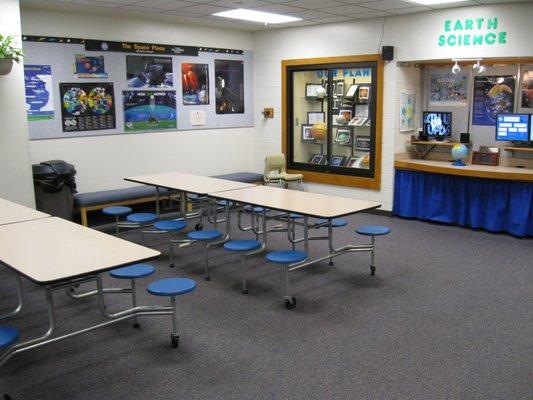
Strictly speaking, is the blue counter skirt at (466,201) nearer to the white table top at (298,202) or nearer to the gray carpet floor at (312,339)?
the gray carpet floor at (312,339)

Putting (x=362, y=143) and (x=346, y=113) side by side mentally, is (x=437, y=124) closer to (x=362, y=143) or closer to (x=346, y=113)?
(x=362, y=143)

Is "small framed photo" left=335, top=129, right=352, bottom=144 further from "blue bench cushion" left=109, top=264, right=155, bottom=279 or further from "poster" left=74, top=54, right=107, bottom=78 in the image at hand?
"blue bench cushion" left=109, top=264, right=155, bottom=279

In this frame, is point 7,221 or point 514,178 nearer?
point 7,221

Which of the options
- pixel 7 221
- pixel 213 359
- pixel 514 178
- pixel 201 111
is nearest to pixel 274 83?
pixel 201 111

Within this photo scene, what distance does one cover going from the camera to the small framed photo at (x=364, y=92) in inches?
294

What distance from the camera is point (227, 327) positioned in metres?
3.83

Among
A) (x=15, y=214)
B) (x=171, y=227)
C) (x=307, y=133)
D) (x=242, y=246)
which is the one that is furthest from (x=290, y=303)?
(x=307, y=133)

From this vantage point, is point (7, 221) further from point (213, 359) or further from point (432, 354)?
point (432, 354)

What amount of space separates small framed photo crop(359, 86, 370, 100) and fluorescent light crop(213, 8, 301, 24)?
4.27 ft

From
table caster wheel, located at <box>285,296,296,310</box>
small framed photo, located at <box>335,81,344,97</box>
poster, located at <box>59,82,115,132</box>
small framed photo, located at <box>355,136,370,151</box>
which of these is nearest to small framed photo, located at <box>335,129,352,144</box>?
small framed photo, located at <box>355,136,370,151</box>

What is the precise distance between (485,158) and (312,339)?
415 cm

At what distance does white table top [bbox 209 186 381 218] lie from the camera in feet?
14.4

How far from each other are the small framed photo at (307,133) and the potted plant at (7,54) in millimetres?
4277

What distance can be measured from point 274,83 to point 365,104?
1.59 m
